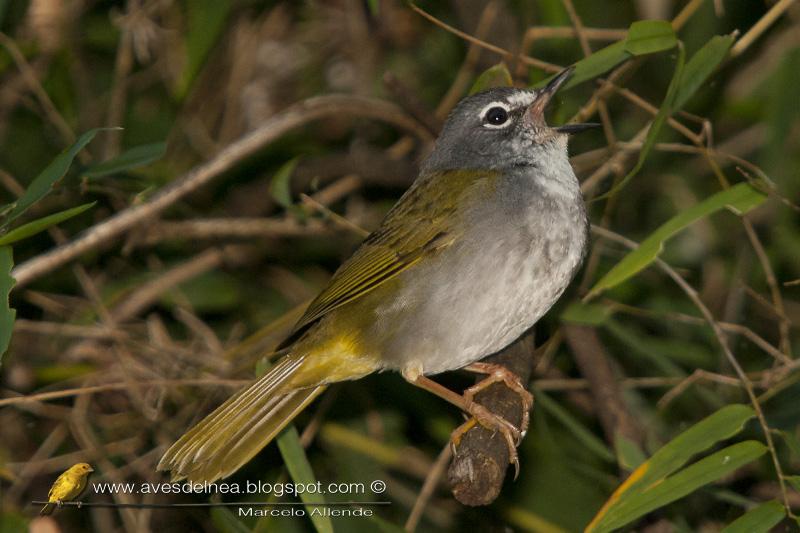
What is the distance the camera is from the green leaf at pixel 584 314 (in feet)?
14.4

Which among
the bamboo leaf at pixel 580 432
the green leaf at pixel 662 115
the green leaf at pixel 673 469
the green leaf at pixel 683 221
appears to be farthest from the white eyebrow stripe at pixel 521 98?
the green leaf at pixel 673 469

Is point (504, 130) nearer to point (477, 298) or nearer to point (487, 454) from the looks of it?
point (477, 298)

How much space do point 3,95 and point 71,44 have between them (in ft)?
1.58

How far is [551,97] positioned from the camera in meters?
4.15

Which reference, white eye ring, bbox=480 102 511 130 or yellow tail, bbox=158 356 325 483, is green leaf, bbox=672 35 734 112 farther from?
yellow tail, bbox=158 356 325 483

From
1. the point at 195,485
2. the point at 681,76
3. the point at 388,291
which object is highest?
the point at 681,76

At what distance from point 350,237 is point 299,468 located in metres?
2.02

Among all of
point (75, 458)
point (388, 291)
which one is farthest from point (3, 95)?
A: point (388, 291)

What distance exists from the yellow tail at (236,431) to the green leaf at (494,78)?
1491 millimetres

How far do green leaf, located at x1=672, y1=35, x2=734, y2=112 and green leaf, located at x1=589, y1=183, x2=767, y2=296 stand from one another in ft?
1.22

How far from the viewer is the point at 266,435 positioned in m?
3.87

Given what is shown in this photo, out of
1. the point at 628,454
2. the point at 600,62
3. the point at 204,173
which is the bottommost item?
the point at 628,454

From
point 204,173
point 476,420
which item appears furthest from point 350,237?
point 476,420

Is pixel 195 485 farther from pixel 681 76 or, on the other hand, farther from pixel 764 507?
pixel 681 76
